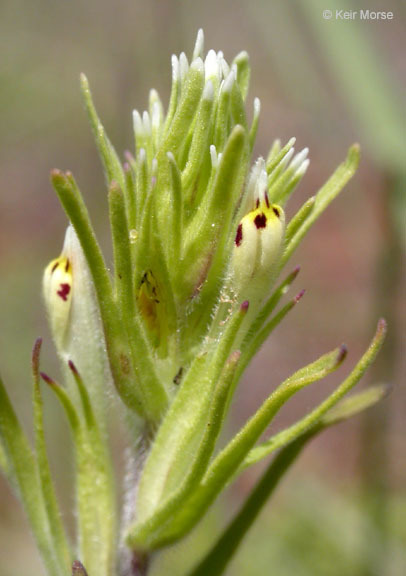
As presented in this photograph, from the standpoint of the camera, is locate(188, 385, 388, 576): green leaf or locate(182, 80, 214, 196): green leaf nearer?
locate(182, 80, 214, 196): green leaf

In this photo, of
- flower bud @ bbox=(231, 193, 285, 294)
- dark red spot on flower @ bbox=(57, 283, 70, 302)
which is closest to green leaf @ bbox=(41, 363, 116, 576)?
dark red spot on flower @ bbox=(57, 283, 70, 302)

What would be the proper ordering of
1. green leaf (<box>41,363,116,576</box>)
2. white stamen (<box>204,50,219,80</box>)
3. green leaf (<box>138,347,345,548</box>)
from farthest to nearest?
green leaf (<box>41,363,116,576</box>) < white stamen (<box>204,50,219,80</box>) < green leaf (<box>138,347,345,548</box>)

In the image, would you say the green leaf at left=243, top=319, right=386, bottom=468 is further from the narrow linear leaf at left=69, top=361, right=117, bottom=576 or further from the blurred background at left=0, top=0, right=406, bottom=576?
the narrow linear leaf at left=69, top=361, right=117, bottom=576

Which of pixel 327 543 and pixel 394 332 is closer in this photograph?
pixel 394 332

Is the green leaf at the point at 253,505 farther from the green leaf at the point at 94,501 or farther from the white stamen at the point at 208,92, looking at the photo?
the white stamen at the point at 208,92

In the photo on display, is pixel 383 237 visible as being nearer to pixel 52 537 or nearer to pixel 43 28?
pixel 52 537

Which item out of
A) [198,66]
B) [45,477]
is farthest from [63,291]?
[198,66]

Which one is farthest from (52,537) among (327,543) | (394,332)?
(327,543)
